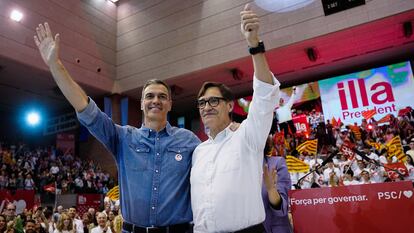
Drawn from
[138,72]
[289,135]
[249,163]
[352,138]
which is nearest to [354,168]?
[352,138]

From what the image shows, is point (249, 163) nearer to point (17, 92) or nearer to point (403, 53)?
point (403, 53)

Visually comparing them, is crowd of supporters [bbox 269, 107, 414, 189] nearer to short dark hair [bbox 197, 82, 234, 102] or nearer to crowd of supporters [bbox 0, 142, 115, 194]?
short dark hair [bbox 197, 82, 234, 102]

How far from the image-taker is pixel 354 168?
773 cm

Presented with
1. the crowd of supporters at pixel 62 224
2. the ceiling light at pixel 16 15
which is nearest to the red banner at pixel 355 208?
the crowd of supporters at pixel 62 224

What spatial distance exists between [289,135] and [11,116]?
1254 cm

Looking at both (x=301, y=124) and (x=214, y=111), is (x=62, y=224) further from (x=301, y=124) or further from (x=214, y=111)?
(x=301, y=124)

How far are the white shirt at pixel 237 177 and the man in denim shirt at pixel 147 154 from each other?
14cm

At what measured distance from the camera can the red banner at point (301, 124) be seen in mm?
11289

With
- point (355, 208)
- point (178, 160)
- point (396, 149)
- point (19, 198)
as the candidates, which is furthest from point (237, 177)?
point (19, 198)

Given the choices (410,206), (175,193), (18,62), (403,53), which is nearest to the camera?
(175,193)

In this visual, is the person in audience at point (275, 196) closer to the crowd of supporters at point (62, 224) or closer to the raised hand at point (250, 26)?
the raised hand at point (250, 26)

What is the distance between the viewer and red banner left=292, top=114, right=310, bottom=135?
1129cm

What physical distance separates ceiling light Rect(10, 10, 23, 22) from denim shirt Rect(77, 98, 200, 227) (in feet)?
32.9

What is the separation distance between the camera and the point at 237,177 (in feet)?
4.58
